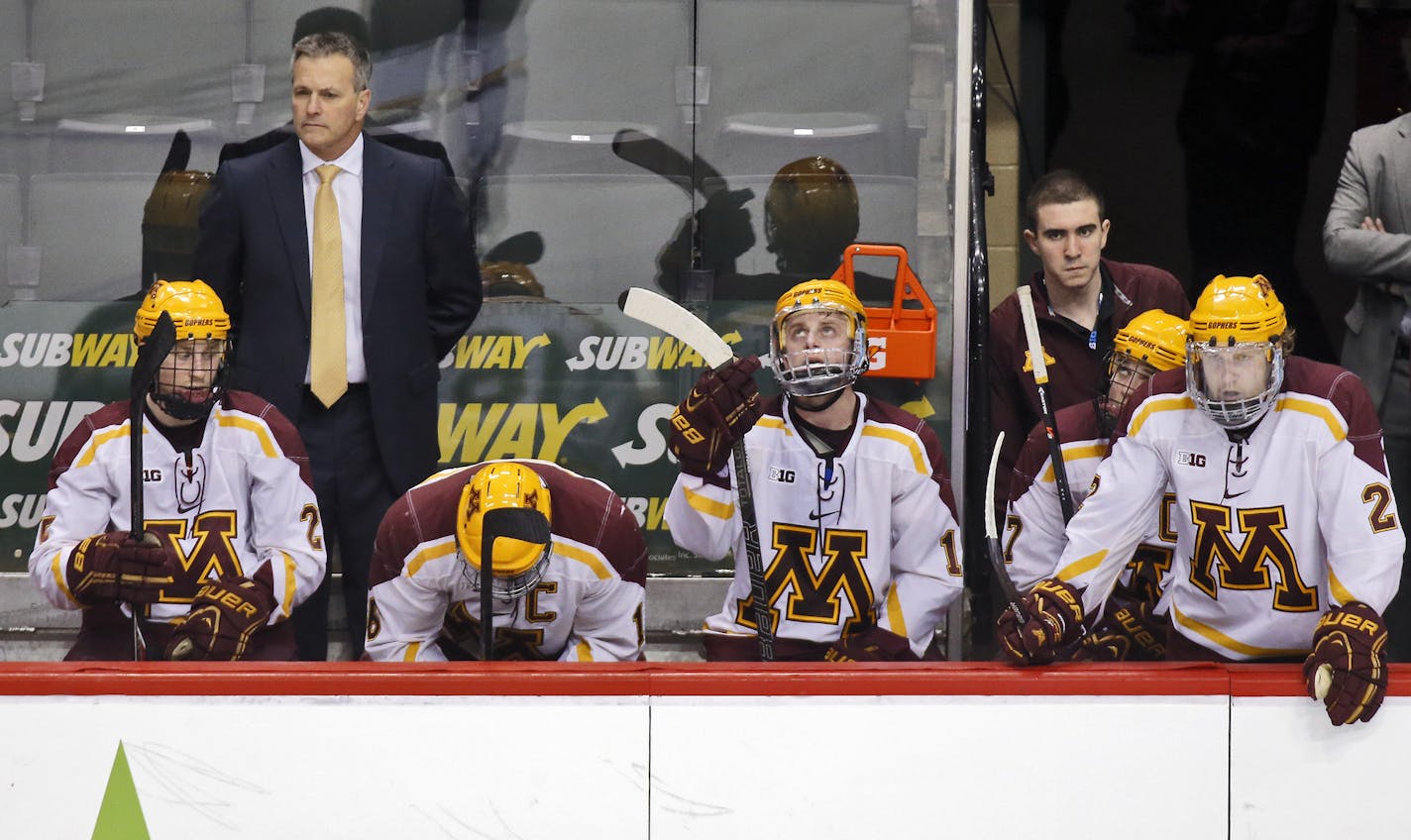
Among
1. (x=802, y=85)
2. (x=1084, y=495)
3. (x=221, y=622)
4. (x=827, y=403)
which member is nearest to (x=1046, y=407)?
(x=1084, y=495)

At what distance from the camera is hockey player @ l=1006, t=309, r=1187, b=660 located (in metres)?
3.24

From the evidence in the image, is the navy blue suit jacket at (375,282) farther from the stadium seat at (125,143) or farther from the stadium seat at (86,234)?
the stadium seat at (86,234)

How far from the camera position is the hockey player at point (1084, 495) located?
3.24m

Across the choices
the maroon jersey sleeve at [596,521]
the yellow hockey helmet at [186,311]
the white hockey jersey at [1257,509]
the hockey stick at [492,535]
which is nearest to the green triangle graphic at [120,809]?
the hockey stick at [492,535]

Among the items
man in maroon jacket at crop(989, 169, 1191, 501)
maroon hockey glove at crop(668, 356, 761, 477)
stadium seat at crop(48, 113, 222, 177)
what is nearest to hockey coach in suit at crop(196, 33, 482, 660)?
stadium seat at crop(48, 113, 222, 177)

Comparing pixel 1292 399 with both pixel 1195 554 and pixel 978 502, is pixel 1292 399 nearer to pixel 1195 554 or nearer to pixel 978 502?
pixel 1195 554

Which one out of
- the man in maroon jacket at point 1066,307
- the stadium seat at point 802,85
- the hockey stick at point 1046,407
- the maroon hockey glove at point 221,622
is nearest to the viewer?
the maroon hockey glove at point 221,622

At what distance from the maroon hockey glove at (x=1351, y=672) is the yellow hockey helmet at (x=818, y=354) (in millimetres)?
1080

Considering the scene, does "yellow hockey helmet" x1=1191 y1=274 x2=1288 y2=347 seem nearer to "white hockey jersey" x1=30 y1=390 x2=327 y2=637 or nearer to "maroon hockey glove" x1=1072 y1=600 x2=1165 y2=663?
"maroon hockey glove" x1=1072 y1=600 x2=1165 y2=663

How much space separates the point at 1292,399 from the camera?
2.78 metres

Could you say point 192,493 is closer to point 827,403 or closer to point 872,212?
point 827,403

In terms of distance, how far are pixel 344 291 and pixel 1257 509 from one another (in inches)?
81.6

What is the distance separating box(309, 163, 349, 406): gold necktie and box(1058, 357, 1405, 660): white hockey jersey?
1.74 m

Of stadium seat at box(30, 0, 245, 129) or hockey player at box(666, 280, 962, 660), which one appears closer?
hockey player at box(666, 280, 962, 660)
